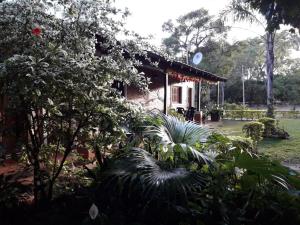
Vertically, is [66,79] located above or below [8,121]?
above

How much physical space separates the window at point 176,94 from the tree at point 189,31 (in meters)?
16.9

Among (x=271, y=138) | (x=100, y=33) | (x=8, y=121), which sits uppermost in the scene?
(x=100, y=33)

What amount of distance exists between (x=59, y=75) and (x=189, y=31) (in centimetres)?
3412

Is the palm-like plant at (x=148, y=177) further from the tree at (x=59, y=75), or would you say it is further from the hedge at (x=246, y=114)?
the hedge at (x=246, y=114)

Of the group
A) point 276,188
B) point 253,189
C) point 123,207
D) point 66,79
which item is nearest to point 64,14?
point 66,79

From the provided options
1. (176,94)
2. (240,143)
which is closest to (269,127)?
(176,94)

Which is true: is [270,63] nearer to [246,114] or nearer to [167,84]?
[167,84]

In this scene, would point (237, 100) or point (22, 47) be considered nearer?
point (22, 47)

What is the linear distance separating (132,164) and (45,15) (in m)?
1.69

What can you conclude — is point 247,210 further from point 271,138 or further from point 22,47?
point 271,138

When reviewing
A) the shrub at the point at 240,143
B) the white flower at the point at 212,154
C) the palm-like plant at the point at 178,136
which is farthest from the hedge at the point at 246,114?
the white flower at the point at 212,154

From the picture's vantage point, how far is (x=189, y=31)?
3534 centimetres

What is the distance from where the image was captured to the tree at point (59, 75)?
267 cm

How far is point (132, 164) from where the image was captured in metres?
2.95
